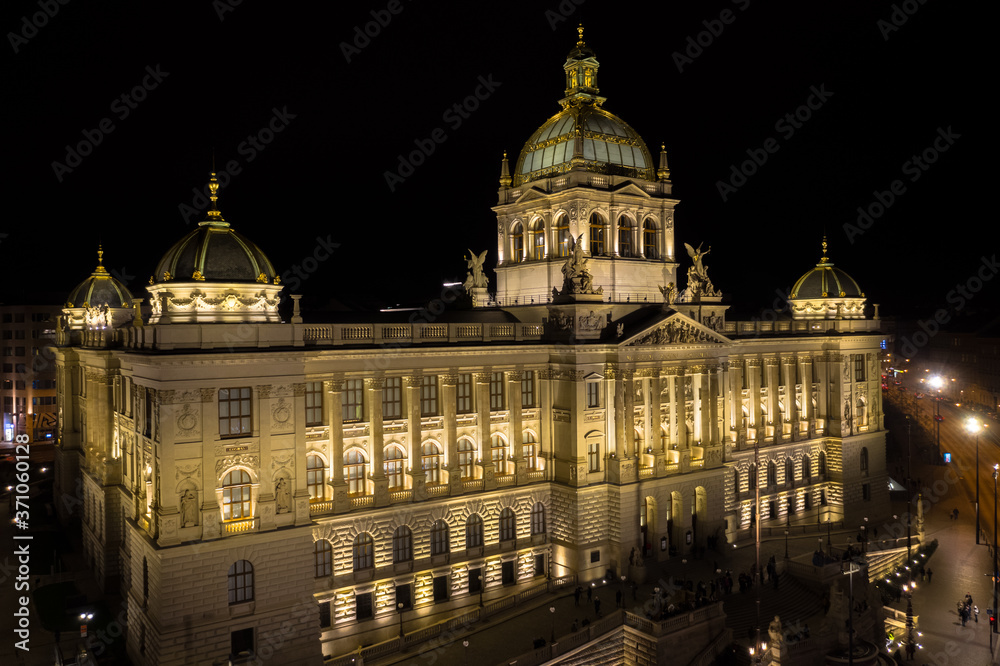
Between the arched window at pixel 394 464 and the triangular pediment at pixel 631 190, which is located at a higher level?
the triangular pediment at pixel 631 190

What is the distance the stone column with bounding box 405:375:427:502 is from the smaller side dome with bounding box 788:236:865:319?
42.4 meters

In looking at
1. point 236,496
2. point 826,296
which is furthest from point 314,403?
point 826,296

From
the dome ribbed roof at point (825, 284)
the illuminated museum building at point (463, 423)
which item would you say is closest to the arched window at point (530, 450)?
the illuminated museum building at point (463, 423)

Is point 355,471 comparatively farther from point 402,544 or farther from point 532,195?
point 532,195

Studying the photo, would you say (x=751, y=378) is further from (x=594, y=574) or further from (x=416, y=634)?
(x=416, y=634)

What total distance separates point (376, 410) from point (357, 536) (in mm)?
7191

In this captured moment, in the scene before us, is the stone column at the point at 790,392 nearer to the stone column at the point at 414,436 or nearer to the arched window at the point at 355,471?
the stone column at the point at 414,436

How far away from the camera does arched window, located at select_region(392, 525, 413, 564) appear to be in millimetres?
44344

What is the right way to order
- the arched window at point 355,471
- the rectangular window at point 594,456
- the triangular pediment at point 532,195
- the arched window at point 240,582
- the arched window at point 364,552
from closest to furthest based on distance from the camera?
the arched window at point 240,582, the arched window at point 364,552, the arched window at point 355,471, the rectangular window at point 594,456, the triangular pediment at point 532,195

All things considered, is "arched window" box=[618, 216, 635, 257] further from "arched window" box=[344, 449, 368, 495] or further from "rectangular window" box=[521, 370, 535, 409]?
"arched window" box=[344, 449, 368, 495]

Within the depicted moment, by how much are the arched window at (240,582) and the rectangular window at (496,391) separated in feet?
58.2

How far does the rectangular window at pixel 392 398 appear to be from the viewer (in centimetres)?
4466

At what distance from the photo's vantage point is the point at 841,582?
47344 mm

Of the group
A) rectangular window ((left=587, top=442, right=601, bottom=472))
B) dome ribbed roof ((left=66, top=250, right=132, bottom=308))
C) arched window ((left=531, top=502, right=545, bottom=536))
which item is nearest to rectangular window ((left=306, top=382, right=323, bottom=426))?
arched window ((left=531, top=502, right=545, bottom=536))
